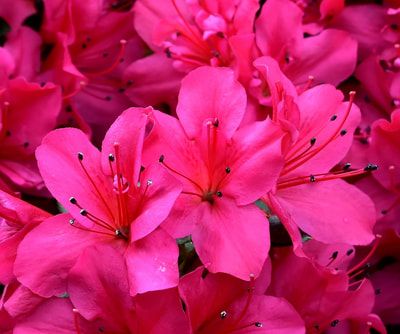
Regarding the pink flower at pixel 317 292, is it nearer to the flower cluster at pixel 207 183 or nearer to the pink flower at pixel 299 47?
the flower cluster at pixel 207 183

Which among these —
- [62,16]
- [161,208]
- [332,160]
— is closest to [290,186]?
[332,160]

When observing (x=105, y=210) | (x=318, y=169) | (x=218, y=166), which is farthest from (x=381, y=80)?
(x=105, y=210)

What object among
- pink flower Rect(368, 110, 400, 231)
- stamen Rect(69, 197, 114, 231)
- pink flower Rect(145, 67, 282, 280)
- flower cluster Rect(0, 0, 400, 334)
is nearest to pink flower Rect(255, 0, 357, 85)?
flower cluster Rect(0, 0, 400, 334)

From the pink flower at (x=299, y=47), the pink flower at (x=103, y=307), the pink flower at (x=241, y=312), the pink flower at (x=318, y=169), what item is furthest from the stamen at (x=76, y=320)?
the pink flower at (x=299, y=47)

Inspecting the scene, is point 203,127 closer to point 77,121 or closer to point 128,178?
point 128,178

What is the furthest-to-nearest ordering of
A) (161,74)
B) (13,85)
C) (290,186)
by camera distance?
1. (161,74)
2. (13,85)
3. (290,186)

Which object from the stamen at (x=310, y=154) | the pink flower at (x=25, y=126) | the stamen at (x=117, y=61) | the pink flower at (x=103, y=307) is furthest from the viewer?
the stamen at (x=117, y=61)

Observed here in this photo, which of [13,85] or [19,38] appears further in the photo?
[19,38]

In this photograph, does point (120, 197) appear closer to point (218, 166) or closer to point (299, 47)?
point (218, 166)

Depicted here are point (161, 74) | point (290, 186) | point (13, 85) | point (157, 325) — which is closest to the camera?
point (157, 325)
